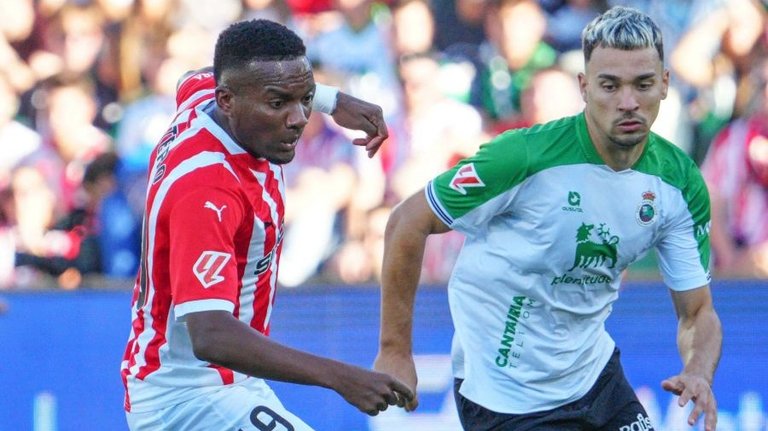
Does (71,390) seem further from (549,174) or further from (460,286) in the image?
(549,174)

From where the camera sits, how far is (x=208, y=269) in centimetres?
403

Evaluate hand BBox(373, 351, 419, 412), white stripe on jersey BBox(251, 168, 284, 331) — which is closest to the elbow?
white stripe on jersey BBox(251, 168, 284, 331)

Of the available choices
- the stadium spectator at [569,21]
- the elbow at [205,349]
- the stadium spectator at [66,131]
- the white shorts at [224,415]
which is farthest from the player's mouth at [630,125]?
the stadium spectator at [66,131]

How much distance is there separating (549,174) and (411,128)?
164 inches

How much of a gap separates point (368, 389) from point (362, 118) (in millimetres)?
1594

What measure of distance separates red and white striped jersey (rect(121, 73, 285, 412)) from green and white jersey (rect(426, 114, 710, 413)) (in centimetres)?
79

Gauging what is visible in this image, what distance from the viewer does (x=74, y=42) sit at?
382 inches

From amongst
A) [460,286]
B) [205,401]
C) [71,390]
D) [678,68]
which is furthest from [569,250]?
[678,68]

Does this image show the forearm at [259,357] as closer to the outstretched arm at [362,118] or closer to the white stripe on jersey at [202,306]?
the white stripe on jersey at [202,306]

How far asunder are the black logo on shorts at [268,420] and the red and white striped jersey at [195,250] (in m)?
0.16

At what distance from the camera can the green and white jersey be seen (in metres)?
4.95

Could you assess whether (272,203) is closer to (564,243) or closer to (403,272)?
(403,272)

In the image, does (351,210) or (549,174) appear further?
(351,210)

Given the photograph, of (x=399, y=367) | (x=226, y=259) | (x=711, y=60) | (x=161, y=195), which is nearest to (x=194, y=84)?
(x=161, y=195)
